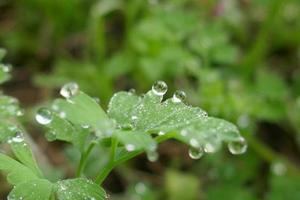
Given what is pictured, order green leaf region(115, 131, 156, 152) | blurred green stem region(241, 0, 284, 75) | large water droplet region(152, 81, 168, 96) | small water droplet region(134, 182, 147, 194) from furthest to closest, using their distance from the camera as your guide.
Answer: blurred green stem region(241, 0, 284, 75) → small water droplet region(134, 182, 147, 194) → large water droplet region(152, 81, 168, 96) → green leaf region(115, 131, 156, 152)

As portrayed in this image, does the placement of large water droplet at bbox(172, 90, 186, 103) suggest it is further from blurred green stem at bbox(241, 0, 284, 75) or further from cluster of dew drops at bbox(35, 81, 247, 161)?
blurred green stem at bbox(241, 0, 284, 75)

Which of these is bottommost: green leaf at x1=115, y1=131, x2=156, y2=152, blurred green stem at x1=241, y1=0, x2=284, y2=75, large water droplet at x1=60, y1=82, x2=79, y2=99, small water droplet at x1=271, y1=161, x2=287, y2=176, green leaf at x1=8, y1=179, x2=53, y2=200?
small water droplet at x1=271, y1=161, x2=287, y2=176

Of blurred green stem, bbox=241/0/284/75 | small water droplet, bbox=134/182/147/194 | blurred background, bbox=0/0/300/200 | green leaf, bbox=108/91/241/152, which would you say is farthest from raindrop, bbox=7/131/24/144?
blurred green stem, bbox=241/0/284/75

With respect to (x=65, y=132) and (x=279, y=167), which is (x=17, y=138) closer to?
(x=65, y=132)

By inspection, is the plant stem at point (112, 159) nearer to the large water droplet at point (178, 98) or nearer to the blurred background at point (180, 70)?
the large water droplet at point (178, 98)

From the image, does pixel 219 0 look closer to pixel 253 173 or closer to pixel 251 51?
pixel 251 51

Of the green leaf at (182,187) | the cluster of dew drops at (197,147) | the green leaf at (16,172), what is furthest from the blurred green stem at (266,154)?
the green leaf at (16,172)

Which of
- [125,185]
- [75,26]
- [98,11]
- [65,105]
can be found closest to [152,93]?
[65,105]
